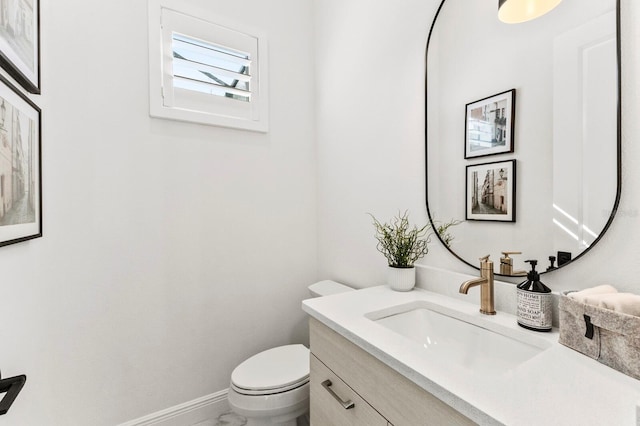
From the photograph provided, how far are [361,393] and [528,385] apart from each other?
425 millimetres

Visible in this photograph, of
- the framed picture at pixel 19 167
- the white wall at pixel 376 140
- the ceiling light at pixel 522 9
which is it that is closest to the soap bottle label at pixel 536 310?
the white wall at pixel 376 140

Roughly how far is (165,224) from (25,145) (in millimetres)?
653

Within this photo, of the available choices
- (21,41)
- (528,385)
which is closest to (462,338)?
Answer: (528,385)

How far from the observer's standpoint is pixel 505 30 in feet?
3.36

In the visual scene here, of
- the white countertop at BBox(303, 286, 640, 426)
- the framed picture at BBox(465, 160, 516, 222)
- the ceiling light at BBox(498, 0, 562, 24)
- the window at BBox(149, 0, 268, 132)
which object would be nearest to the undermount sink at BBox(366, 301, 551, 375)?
the white countertop at BBox(303, 286, 640, 426)

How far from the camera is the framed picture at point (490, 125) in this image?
1.01 m

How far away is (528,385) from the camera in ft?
1.94

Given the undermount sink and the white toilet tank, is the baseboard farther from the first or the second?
the undermount sink

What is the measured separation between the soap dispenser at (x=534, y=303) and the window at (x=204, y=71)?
1524mm

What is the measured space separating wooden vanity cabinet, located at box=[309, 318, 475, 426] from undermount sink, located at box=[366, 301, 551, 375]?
0.35 feet

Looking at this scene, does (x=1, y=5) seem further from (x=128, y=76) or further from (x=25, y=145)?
(x=128, y=76)

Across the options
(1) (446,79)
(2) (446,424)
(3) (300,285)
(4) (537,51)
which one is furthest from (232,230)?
(4) (537,51)

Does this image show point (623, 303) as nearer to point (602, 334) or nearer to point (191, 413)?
point (602, 334)

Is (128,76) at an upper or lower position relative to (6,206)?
upper
